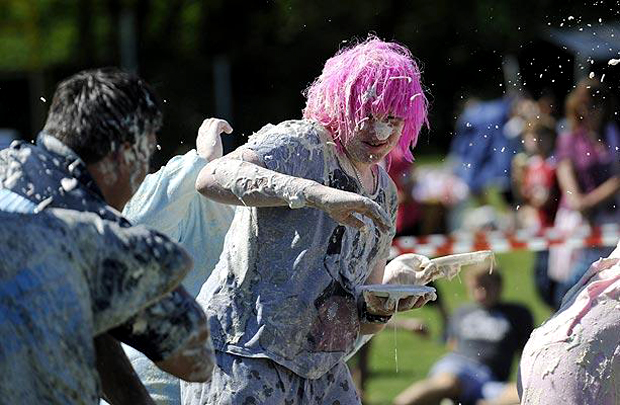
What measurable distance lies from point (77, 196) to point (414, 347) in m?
7.17

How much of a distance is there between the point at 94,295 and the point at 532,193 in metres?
7.66

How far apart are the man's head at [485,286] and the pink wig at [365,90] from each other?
3814mm

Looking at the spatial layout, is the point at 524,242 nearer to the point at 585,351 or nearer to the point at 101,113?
the point at 585,351

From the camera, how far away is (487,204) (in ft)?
53.0

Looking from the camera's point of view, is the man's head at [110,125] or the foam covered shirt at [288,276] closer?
the man's head at [110,125]

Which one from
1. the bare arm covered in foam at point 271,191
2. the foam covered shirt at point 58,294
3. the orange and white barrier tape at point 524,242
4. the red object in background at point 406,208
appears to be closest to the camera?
the foam covered shirt at point 58,294

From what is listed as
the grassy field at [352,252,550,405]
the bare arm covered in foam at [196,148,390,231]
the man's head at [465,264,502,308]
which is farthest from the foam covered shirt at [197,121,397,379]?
the man's head at [465,264,502,308]

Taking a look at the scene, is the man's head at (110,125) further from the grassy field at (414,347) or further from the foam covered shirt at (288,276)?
the grassy field at (414,347)

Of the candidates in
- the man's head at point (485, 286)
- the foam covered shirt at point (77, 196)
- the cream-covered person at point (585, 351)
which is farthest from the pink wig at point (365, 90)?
the man's head at point (485, 286)

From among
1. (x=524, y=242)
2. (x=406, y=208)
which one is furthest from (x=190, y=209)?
(x=406, y=208)

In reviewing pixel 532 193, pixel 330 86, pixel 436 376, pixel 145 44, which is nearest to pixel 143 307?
pixel 330 86

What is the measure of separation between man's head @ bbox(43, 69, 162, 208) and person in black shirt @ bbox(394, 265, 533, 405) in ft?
14.9

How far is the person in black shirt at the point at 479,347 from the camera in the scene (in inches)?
282

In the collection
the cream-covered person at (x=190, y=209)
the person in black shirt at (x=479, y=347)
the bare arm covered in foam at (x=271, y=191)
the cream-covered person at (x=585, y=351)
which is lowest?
the person in black shirt at (x=479, y=347)
